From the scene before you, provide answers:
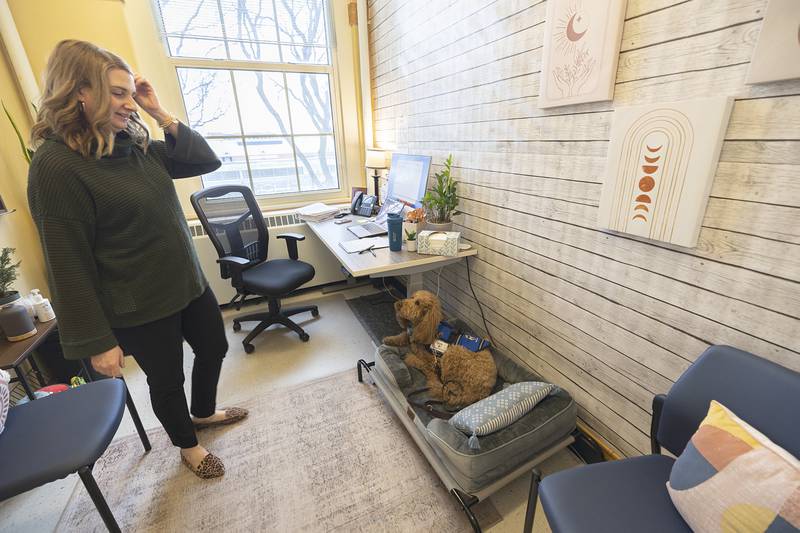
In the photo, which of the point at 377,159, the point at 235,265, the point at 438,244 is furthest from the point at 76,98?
the point at 377,159

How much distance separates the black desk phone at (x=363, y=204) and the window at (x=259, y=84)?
0.57m

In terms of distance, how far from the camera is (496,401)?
4.76 feet

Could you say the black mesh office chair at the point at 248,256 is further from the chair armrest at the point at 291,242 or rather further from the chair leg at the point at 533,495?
the chair leg at the point at 533,495

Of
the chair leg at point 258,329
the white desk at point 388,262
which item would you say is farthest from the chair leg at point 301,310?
the white desk at point 388,262

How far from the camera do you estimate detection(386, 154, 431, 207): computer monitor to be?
2268 mm

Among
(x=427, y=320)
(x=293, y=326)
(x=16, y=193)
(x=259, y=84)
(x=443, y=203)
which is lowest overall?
(x=293, y=326)

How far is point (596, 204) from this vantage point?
1.33 meters

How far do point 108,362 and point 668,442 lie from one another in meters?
1.76

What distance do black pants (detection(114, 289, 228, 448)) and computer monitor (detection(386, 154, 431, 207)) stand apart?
54.5 inches

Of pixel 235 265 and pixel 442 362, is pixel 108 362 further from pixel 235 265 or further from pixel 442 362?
pixel 442 362

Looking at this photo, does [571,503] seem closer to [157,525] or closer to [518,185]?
[518,185]

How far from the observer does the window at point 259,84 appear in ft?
8.68

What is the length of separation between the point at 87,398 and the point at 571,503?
5.36 feet

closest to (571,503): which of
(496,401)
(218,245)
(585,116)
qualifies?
(496,401)
